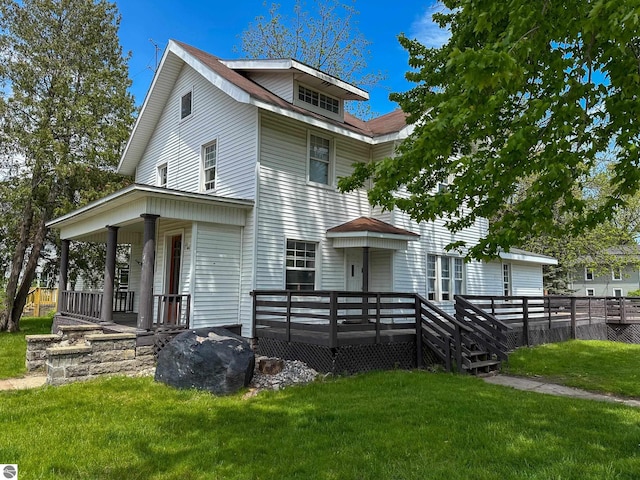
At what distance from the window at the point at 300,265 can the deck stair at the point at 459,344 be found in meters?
3.09

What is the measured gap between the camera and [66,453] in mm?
4367

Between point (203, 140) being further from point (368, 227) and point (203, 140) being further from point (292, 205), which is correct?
point (368, 227)

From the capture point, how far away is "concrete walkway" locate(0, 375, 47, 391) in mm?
7598

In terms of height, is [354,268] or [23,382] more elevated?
[354,268]

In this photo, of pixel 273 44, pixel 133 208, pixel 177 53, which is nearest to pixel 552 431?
pixel 133 208

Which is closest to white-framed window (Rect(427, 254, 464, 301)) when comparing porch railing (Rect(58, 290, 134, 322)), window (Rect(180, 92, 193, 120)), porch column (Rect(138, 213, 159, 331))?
porch column (Rect(138, 213, 159, 331))

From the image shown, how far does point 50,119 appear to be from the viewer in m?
16.8

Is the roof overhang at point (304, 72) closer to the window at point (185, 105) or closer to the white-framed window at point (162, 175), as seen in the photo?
the window at point (185, 105)

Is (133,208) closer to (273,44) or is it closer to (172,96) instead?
(172,96)

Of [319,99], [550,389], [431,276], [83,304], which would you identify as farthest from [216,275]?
[550,389]

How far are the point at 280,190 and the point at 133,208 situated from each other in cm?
349

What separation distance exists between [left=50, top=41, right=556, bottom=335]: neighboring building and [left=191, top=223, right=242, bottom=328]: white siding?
25 millimetres

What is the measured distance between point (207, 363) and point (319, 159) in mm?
6856

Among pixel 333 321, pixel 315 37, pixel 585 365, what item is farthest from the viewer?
pixel 315 37
